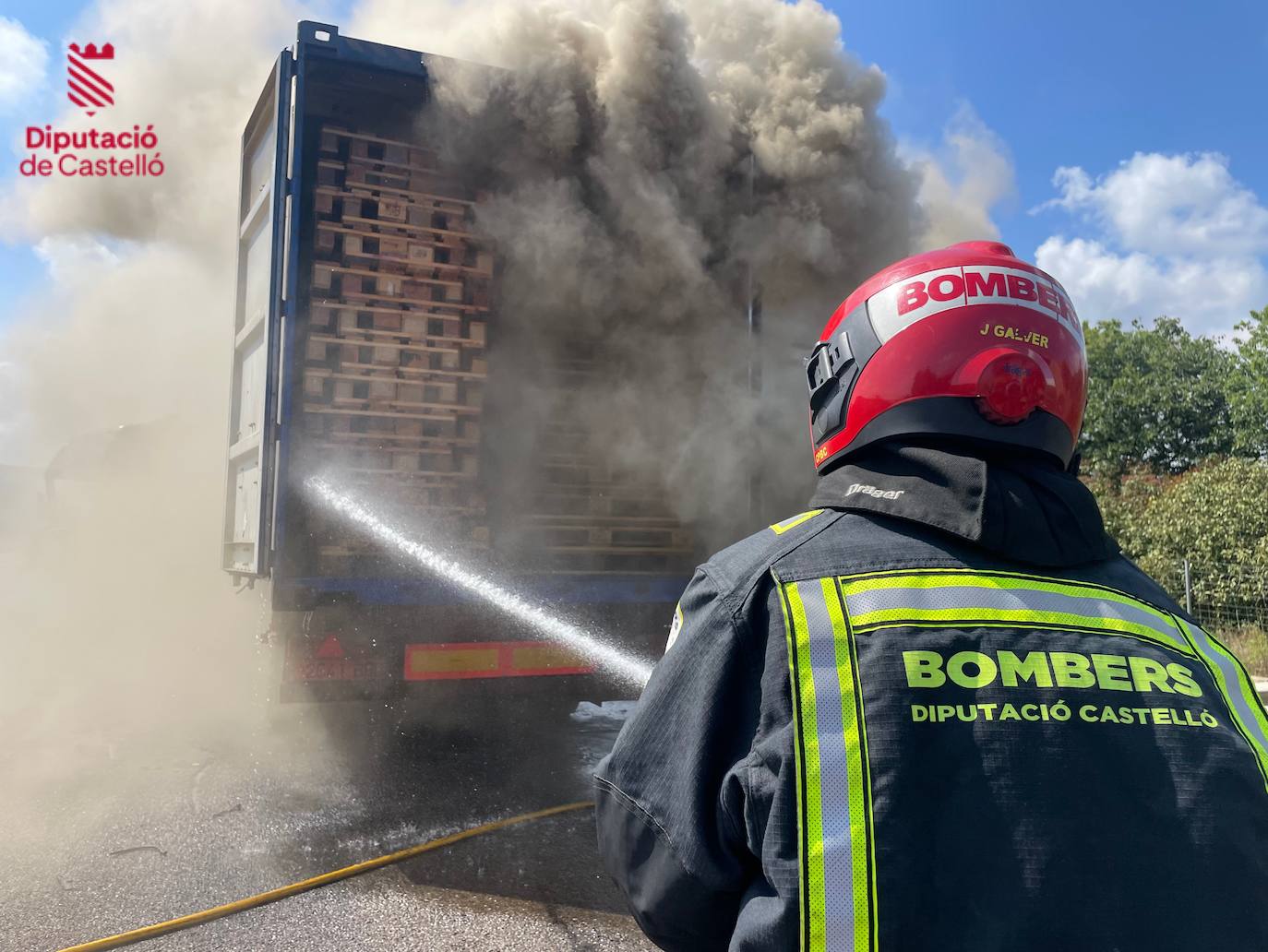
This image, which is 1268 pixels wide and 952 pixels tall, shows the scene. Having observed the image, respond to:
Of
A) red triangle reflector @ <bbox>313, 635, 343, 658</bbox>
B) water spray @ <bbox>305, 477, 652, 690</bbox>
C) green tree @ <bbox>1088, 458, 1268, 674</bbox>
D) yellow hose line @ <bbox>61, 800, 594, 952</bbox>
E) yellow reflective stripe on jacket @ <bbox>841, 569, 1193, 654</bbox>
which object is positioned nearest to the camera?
yellow reflective stripe on jacket @ <bbox>841, 569, 1193, 654</bbox>

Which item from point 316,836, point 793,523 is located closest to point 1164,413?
point 316,836

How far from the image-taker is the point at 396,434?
180 inches

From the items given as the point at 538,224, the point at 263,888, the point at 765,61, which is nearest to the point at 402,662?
the point at 263,888

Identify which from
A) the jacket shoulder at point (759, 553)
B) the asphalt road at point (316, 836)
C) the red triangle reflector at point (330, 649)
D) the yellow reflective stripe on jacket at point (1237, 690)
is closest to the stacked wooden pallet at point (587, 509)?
the asphalt road at point (316, 836)

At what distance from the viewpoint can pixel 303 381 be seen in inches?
176

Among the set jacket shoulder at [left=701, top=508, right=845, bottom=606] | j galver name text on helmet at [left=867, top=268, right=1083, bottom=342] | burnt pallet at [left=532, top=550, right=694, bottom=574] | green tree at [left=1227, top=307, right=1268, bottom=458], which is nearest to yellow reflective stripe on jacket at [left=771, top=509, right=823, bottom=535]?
jacket shoulder at [left=701, top=508, right=845, bottom=606]

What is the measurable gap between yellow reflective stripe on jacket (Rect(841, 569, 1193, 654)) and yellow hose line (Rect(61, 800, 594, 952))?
117 inches

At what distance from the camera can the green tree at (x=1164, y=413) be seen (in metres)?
19.8

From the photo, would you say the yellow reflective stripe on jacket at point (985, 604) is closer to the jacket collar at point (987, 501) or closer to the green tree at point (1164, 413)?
the jacket collar at point (987, 501)

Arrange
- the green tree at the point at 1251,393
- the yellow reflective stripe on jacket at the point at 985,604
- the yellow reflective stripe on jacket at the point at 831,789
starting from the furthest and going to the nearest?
the green tree at the point at 1251,393 → the yellow reflective stripe on jacket at the point at 985,604 → the yellow reflective stripe on jacket at the point at 831,789

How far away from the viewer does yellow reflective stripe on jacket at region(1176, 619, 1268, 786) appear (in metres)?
1.08

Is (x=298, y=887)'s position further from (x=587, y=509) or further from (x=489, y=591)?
(x=587, y=509)

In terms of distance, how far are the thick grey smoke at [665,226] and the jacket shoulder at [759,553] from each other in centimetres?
377

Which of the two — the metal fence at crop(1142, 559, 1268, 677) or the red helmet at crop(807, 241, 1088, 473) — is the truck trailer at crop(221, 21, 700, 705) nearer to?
the red helmet at crop(807, 241, 1088, 473)
